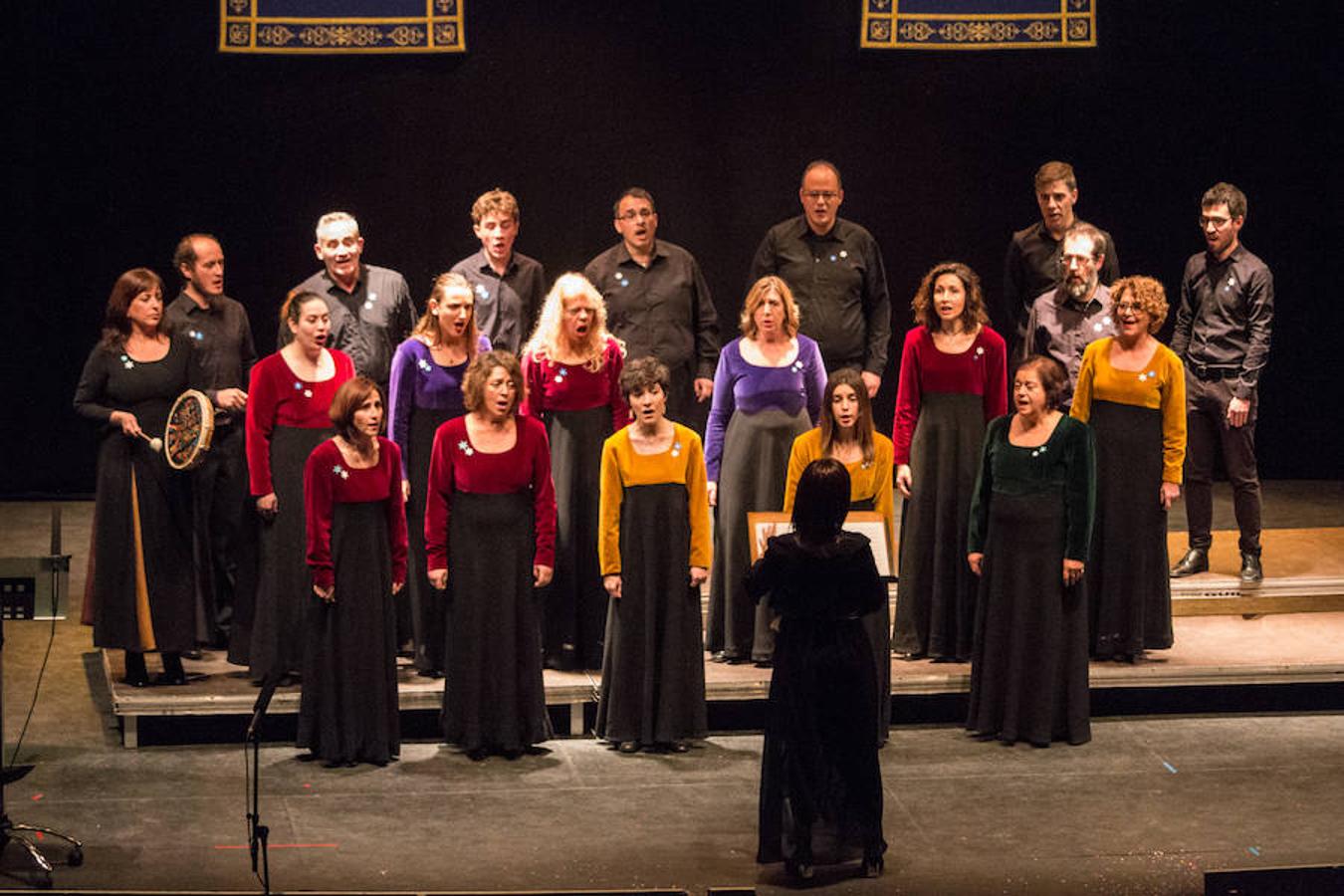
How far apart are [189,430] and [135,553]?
51 centimetres

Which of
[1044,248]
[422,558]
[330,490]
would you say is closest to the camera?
[330,490]

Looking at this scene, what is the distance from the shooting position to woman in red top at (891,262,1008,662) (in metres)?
7.77

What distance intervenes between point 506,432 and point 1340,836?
302 centimetres

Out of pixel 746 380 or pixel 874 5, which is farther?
pixel 874 5

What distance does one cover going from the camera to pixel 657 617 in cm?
712

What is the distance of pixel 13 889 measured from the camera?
5770 millimetres

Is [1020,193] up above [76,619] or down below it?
above

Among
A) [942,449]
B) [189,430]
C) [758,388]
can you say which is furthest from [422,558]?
[942,449]

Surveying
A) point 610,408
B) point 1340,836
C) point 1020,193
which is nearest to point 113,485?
point 610,408

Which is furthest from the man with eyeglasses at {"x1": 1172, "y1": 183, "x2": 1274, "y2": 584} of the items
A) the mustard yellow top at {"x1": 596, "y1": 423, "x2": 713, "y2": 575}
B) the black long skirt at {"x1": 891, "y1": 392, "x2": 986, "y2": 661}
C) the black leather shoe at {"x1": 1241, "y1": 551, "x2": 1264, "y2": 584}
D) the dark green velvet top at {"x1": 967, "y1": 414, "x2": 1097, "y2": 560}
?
the mustard yellow top at {"x1": 596, "y1": 423, "x2": 713, "y2": 575}

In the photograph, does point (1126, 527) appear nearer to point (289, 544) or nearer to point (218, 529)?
point (289, 544)

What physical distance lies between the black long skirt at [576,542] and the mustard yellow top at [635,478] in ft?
1.46

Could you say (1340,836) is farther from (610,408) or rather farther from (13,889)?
(13,889)

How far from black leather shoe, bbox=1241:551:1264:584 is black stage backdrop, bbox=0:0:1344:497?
292 cm
